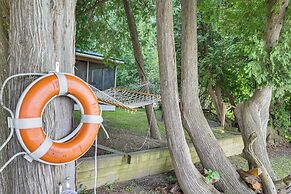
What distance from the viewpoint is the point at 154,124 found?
213 inches

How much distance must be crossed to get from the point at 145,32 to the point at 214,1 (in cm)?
294

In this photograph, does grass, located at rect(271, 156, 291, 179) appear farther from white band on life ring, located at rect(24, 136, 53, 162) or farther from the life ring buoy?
white band on life ring, located at rect(24, 136, 53, 162)

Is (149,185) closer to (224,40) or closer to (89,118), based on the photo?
(89,118)

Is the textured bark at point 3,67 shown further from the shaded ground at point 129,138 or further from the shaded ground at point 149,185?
the shaded ground at point 129,138

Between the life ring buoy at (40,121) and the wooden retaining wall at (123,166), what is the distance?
150cm

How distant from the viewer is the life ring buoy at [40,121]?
1443 mm

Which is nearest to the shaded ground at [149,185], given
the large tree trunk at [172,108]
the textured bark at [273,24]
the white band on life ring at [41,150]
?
the large tree trunk at [172,108]

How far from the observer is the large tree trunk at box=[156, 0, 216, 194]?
10.7 ft

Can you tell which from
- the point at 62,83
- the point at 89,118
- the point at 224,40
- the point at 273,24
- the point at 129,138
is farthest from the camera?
the point at 224,40

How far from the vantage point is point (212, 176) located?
3541mm

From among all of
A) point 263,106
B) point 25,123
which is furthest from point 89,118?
point 263,106

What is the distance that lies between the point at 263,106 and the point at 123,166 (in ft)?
7.47

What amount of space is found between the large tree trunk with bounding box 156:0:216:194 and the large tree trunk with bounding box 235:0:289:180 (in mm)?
1057

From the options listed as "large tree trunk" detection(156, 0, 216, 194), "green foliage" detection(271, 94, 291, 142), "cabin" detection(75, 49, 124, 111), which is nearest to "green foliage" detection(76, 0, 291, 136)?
"green foliage" detection(271, 94, 291, 142)
